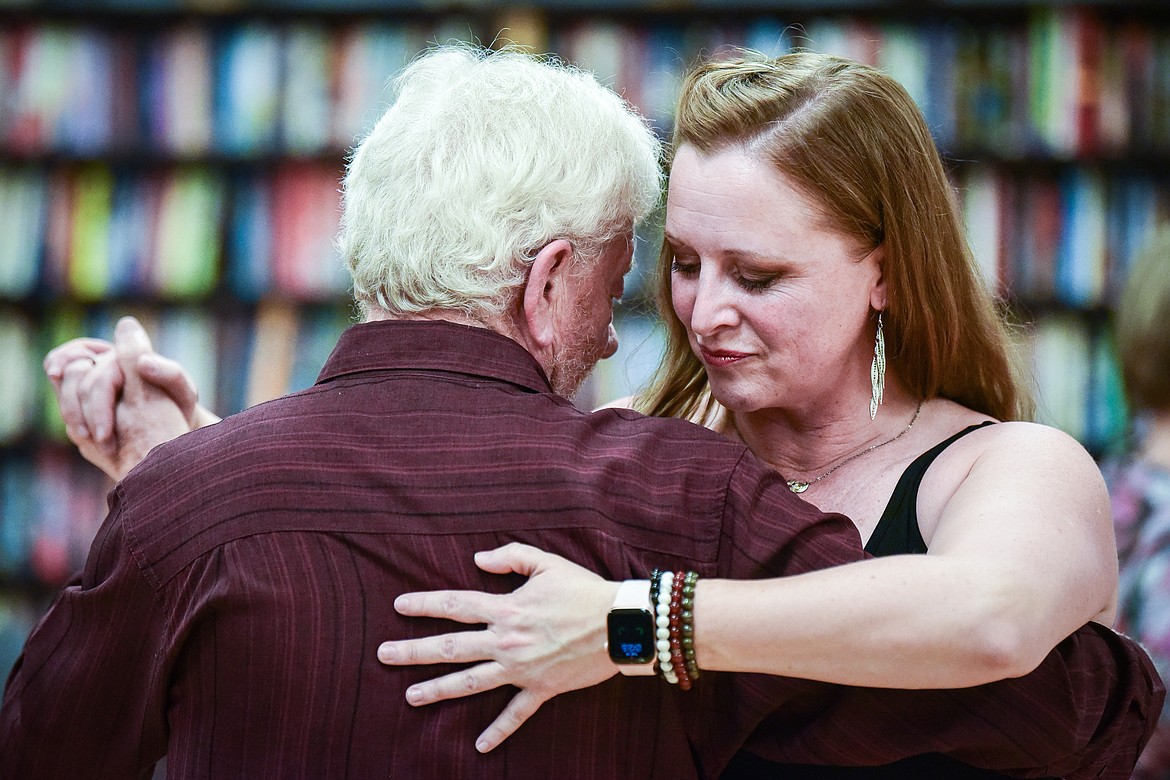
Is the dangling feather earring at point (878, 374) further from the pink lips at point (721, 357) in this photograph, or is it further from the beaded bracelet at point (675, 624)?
the beaded bracelet at point (675, 624)

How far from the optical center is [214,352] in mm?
3605

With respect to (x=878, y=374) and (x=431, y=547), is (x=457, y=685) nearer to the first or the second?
(x=431, y=547)

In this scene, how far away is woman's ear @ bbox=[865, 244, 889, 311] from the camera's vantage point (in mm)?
1565

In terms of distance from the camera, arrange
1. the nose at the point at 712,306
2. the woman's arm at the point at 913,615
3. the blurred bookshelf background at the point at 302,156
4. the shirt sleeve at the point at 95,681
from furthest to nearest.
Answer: the blurred bookshelf background at the point at 302,156 → the nose at the point at 712,306 → the shirt sleeve at the point at 95,681 → the woman's arm at the point at 913,615

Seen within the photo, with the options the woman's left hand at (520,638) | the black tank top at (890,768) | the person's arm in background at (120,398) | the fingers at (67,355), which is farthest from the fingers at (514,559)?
the fingers at (67,355)

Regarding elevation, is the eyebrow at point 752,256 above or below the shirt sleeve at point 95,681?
above

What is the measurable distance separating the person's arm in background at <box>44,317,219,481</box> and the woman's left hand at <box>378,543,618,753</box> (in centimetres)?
73

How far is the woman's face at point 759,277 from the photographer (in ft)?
4.81

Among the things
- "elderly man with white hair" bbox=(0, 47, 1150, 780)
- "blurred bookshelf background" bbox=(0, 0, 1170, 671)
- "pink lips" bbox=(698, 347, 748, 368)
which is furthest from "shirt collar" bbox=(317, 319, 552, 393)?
"blurred bookshelf background" bbox=(0, 0, 1170, 671)

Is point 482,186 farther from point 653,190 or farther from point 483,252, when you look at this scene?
point 653,190

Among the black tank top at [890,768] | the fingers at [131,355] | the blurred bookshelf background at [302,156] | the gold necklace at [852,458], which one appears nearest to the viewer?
the black tank top at [890,768]

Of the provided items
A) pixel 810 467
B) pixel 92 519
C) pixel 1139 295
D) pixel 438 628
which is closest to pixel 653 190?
pixel 810 467

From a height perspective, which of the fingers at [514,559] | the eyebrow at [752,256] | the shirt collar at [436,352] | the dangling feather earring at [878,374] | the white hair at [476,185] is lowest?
the fingers at [514,559]

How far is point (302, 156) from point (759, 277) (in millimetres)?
2358
